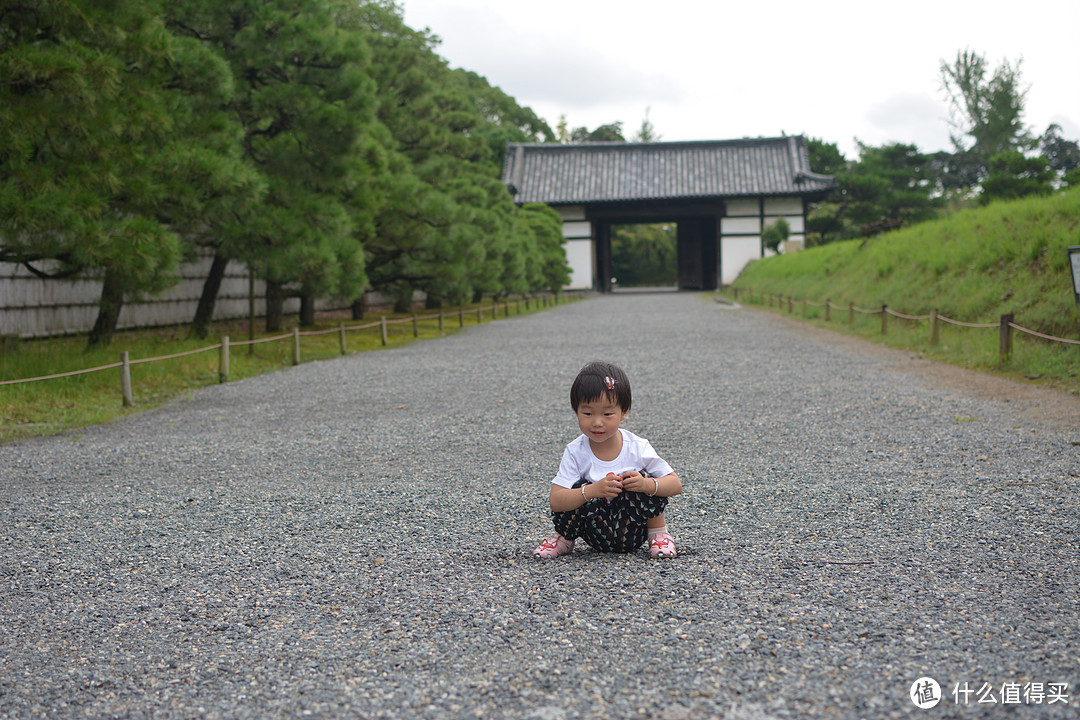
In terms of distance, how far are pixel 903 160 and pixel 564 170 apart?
13.1 meters

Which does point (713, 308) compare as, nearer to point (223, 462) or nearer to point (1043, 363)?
point (1043, 363)

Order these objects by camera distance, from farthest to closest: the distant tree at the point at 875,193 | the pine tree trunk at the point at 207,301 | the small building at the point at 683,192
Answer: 1. the small building at the point at 683,192
2. the distant tree at the point at 875,193
3. the pine tree trunk at the point at 207,301

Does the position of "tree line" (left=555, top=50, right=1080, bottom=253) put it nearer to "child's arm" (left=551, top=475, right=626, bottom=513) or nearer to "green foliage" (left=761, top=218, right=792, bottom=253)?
"green foliage" (left=761, top=218, right=792, bottom=253)

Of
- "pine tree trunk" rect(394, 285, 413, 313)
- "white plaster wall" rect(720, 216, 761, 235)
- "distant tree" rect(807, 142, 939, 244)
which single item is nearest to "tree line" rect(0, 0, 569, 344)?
"pine tree trunk" rect(394, 285, 413, 313)

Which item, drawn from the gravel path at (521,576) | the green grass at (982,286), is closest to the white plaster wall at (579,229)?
the green grass at (982,286)

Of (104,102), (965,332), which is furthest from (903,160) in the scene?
(104,102)

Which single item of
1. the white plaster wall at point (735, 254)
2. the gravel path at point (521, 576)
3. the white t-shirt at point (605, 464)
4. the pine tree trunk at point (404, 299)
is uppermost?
the white plaster wall at point (735, 254)

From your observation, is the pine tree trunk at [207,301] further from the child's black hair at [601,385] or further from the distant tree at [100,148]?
the child's black hair at [601,385]

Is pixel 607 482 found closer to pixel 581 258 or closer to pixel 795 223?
pixel 795 223

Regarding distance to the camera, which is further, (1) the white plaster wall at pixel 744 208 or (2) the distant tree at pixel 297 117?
(1) the white plaster wall at pixel 744 208

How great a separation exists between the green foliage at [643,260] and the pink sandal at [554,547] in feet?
151

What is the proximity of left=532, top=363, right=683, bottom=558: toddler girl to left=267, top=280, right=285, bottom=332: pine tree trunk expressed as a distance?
1182 centimetres

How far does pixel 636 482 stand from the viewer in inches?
117

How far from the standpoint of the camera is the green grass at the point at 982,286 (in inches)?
335
